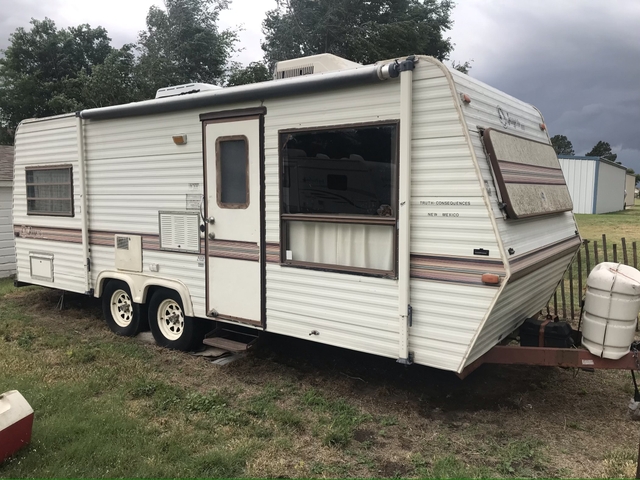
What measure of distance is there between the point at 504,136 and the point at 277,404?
3.08 metres

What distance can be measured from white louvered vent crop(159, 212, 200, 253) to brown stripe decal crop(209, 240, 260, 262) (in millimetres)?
273

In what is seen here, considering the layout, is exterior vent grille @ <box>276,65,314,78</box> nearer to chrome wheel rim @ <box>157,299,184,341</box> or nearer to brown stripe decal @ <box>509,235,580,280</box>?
brown stripe decal @ <box>509,235,580,280</box>

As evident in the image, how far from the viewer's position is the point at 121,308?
6891mm

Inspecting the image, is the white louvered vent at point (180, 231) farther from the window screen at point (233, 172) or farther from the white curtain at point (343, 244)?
the white curtain at point (343, 244)

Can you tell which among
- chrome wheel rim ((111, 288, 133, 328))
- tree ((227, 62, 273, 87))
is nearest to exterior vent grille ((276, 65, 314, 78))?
chrome wheel rim ((111, 288, 133, 328))

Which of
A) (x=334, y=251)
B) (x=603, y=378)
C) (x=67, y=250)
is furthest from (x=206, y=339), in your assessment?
(x=603, y=378)

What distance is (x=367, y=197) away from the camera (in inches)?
179

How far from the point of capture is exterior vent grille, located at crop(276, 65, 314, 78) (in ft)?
16.8

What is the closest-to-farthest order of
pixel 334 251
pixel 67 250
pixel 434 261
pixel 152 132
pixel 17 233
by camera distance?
1. pixel 434 261
2. pixel 334 251
3. pixel 152 132
4. pixel 67 250
5. pixel 17 233

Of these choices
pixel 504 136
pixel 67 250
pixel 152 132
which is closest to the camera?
pixel 504 136

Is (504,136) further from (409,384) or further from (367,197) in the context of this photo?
(409,384)

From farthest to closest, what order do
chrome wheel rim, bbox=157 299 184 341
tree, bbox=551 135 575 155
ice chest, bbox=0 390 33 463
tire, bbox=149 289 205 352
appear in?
tree, bbox=551 135 575 155 → chrome wheel rim, bbox=157 299 184 341 → tire, bbox=149 289 205 352 → ice chest, bbox=0 390 33 463

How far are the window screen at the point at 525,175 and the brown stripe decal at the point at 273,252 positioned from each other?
2121 millimetres

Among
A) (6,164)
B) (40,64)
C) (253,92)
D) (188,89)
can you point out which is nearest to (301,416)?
(253,92)
